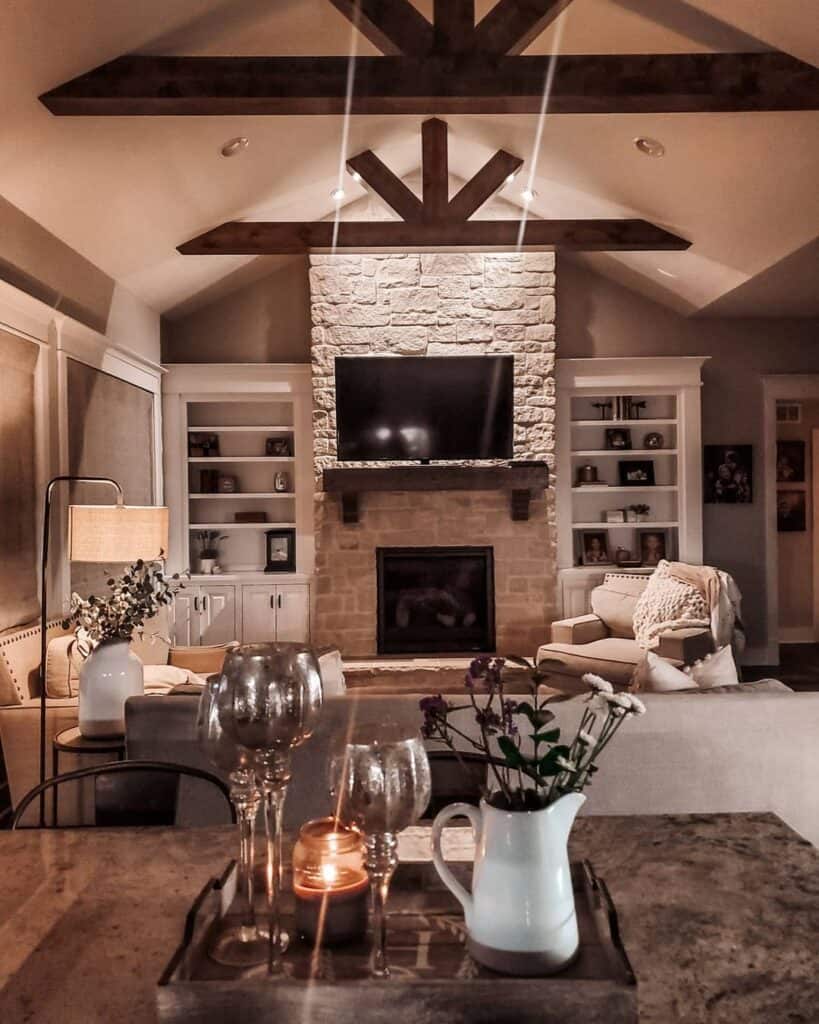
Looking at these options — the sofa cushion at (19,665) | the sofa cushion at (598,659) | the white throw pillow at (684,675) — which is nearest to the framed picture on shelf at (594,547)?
the sofa cushion at (598,659)

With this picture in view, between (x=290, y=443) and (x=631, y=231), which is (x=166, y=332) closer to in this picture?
(x=290, y=443)

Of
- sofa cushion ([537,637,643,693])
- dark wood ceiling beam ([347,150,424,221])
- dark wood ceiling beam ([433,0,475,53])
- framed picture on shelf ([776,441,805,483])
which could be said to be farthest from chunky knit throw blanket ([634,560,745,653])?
dark wood ceiling beam ([433,0,475,53])

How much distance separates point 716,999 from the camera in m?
0.93

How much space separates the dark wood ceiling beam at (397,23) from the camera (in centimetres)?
350

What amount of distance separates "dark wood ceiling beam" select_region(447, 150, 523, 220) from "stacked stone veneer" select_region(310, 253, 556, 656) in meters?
1.07

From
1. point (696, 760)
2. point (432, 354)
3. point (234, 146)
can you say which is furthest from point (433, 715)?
point (432, 354)

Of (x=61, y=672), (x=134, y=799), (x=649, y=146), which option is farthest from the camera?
(x=649, y=146)

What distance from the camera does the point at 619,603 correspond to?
629 cm

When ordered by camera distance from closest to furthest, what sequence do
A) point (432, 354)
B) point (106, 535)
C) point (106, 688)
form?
1. point (106, 688)
2. point (106, 535)
3. point (432, 354)

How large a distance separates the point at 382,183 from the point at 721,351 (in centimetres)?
313

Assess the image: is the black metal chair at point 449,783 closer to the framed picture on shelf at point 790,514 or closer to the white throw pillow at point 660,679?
the white throw pillow at point 660,679

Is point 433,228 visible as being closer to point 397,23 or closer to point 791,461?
point 397,23

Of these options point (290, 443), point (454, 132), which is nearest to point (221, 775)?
point (454, 132)

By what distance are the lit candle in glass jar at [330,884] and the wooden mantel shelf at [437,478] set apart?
220 inches
